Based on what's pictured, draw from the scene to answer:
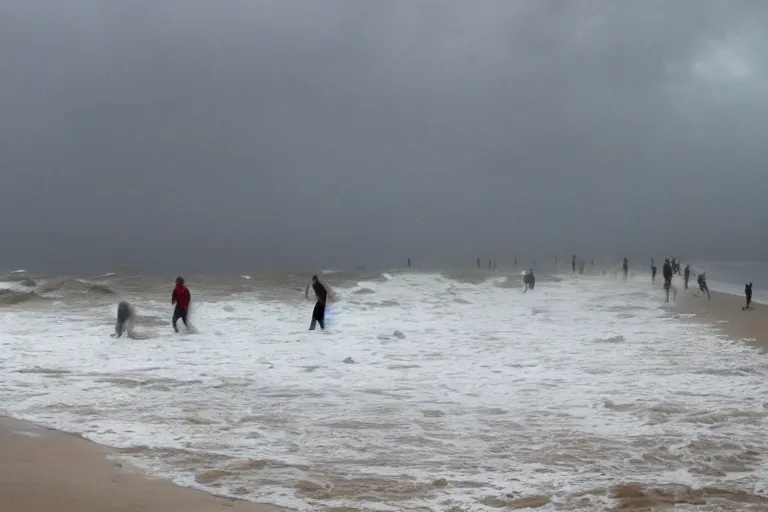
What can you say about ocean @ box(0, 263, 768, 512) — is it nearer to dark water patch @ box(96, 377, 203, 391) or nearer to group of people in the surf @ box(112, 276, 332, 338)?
dark water patch @ box(96, 377, 203, 391)

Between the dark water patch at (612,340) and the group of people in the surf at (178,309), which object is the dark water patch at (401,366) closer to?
the group of people in the surf at (178,309)

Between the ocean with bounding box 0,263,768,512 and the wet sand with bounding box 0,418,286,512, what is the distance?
0.83 ft

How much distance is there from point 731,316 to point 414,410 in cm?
2016

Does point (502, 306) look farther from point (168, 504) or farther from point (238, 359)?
point (168, 504)

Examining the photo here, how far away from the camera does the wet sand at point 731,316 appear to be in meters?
18.3

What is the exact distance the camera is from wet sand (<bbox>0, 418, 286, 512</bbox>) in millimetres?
5016

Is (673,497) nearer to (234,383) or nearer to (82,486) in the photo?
(82,486)

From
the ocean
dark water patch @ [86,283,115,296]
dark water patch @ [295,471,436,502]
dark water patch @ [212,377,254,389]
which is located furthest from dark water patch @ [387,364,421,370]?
dark water patch @ [86,283,115,296]

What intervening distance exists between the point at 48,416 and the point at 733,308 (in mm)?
28294

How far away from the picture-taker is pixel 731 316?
24672 millimetres

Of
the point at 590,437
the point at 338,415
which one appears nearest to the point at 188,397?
the point at 338,415

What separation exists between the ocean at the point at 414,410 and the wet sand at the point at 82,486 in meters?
0.25

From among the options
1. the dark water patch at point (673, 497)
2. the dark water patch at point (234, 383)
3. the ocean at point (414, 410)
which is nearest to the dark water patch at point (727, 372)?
the ocean at point (414, 410)

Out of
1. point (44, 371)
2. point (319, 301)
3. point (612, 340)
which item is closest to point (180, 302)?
point (319, 301)
